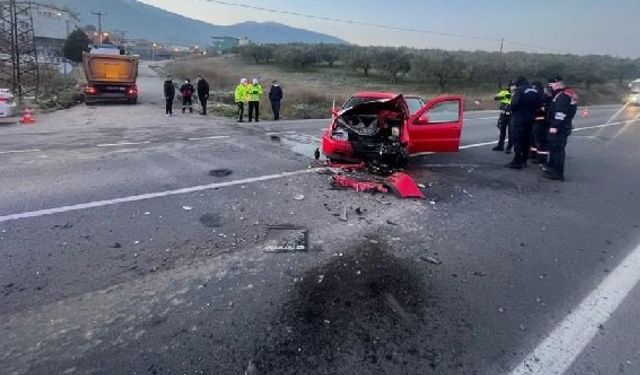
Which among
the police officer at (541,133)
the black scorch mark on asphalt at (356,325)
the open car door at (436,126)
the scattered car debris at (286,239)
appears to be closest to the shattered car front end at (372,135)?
the open car door at (436,126)

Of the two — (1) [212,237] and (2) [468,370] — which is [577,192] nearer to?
(2) [468,370]

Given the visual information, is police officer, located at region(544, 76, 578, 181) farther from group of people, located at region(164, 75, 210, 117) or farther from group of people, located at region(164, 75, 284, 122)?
group of people, located at region(164, 75, 210, 117)

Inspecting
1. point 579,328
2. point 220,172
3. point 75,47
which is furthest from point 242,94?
point 75,47

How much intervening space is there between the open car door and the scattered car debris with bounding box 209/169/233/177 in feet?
11.6

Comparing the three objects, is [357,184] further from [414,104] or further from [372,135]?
[414,104]

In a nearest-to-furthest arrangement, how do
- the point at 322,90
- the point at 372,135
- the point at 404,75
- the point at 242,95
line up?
1. the point at 372,135
2. the point at 242,95
3. the point at 322,90
4. the point at 404,75

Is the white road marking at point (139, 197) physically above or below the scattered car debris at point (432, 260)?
above

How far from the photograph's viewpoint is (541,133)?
912 centimetres

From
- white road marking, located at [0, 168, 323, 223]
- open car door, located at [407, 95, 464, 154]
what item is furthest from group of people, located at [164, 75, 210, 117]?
open car door, located at [407, 95, 464, 154]

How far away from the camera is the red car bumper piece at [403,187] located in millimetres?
6411

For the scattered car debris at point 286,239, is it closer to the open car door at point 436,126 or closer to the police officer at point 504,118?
the open car door at point 436,126

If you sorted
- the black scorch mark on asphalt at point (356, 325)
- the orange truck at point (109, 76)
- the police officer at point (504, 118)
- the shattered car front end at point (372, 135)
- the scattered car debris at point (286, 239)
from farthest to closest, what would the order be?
the orange truck at point (109, 76) → the police officer at point (504, 118) → the shattered car front end at point (372, 135) → the scattered car debris at point (286, 239) → the black scorch mark on asphalt at point (356, 325)

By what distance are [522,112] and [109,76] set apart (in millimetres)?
17892

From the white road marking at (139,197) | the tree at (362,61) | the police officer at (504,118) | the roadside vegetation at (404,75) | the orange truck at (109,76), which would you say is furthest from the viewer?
the tree at (362,61)
